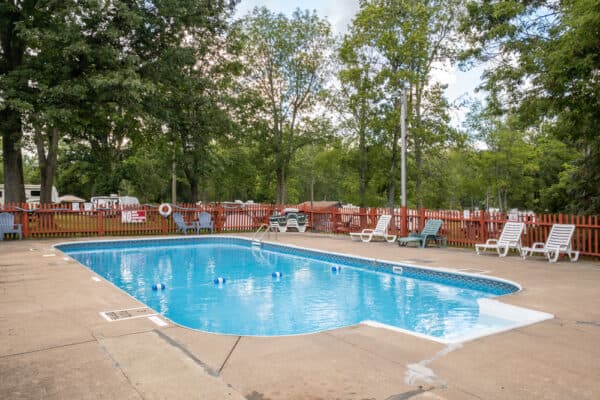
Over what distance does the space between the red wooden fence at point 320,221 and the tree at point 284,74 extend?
7.78 m

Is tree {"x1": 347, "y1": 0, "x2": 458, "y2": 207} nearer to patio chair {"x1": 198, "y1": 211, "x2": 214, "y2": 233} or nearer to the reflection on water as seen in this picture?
patio chair {"x1": 198, "y1": 211, "x2": 214, "y2": 233}

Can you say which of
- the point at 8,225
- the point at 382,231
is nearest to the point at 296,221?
the point at 382,231

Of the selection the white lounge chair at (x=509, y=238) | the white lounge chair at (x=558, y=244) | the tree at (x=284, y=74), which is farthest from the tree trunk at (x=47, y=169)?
the white lounge chair at (x=558, y=244)

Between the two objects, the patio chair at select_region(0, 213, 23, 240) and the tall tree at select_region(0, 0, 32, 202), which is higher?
the tall tree at select_region(0, 0, 32, 202)

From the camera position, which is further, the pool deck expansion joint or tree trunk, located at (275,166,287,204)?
tree trunk, located at (275,166,287,204)

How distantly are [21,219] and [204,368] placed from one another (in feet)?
46.8

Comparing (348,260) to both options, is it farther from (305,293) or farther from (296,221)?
(296,221)

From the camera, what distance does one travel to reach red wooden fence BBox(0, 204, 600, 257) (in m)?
10.5

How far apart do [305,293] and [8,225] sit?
11.4 m

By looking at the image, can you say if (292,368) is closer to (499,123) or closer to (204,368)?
A: (204,368)

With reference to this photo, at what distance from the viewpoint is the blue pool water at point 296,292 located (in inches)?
241

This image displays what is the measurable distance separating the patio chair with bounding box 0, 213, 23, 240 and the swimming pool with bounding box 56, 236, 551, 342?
2.25 m

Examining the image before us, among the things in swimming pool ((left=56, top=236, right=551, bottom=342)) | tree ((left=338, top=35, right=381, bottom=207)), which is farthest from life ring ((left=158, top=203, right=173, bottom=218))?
tree ((left=338, top=35, right=381, bottom=207))

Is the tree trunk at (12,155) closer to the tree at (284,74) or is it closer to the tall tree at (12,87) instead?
the tall tree at (12,87)
